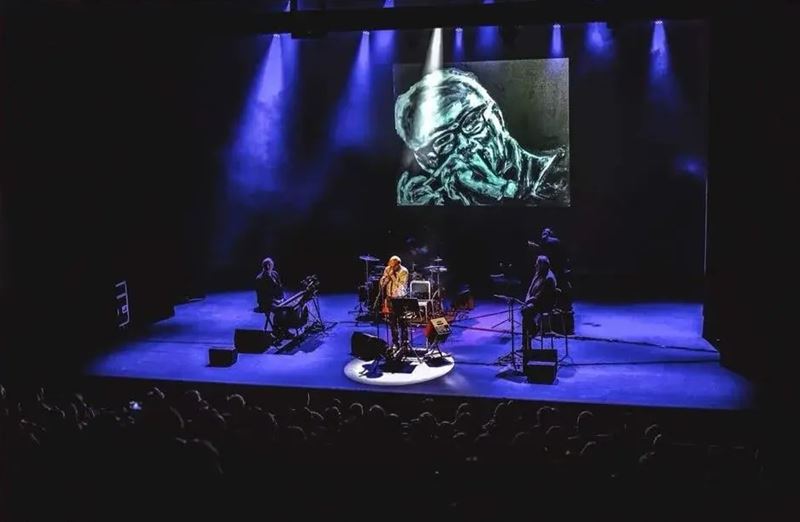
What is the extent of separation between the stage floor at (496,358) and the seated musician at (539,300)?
0.57m

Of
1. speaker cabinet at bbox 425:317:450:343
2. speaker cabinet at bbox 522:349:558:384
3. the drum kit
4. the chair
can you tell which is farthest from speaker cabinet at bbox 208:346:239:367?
the chair

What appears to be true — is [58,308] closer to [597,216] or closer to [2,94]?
[2,94]

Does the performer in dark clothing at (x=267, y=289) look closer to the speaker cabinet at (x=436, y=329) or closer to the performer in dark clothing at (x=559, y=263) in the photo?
the speaker cabinet at (x=436, y=329)

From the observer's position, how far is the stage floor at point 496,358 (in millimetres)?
7598

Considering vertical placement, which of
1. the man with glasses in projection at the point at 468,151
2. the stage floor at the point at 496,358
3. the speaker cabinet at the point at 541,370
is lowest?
the stage floor at the point at 496,358

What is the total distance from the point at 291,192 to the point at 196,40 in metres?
2.83

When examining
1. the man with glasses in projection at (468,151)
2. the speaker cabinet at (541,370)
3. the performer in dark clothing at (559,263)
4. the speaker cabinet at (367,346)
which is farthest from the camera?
the man with glasses in projection at (468,151)

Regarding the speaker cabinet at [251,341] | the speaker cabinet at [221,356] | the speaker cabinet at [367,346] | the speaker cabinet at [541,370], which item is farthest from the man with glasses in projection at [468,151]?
Result: the speaker cabinet at [221,356]

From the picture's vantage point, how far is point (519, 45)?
11.8 m

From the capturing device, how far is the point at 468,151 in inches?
472

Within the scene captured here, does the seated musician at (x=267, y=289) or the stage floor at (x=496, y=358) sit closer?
the stage floor at (x=496, y=358)

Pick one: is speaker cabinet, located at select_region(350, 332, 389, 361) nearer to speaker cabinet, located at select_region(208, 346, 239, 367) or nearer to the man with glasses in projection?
speaker cabinet, located at select_region(208, 346, 239, 367)

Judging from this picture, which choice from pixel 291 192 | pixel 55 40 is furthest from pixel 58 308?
pixel 291 192

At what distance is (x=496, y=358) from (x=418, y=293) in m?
1.69
